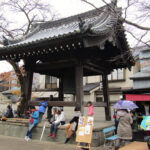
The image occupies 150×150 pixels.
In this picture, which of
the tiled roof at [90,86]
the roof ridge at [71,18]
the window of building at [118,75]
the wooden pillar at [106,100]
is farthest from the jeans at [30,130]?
the window of building at [118,75]

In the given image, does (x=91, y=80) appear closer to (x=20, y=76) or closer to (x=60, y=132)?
(x=20, y=76)

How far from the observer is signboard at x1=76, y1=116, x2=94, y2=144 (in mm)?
6164

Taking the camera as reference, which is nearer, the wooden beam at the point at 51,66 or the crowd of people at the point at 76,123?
the crowd of people at the point at 76,123

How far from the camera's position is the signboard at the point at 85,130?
616 cm

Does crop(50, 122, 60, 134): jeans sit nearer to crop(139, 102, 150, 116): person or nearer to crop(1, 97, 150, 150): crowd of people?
crop(1, 97, 150, 150): crowd of people

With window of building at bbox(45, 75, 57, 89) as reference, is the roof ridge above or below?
above

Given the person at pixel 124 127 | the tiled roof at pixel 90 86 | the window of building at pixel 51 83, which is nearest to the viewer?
the person at pixel 124 127

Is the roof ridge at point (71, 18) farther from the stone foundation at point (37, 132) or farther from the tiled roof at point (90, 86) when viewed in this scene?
the tiled roof at point (90, 86)

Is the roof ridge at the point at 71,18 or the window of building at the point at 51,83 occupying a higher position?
the roof ridge at the point at 71,18

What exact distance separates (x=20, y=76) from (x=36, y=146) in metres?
6.22

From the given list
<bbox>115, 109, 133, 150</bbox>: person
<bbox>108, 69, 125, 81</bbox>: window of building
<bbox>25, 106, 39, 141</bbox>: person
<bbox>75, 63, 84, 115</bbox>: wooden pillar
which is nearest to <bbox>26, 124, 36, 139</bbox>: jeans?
<bbox>25, 106, 39, 141</bbox>: person

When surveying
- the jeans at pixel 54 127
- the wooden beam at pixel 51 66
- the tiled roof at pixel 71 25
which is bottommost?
the jeans at pixel 54 127

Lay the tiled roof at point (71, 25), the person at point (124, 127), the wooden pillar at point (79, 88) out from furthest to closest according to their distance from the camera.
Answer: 1. the tiled roof at point (71, 25)
2. the wooden pillar at point (79, 88)
3. the person at point (124, 127)

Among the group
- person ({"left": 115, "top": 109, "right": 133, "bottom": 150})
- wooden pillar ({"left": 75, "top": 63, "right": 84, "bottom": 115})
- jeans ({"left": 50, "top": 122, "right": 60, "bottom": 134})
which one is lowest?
jeans ({"left": 50, "top": 122, "right": 60, "bottom": 134})
